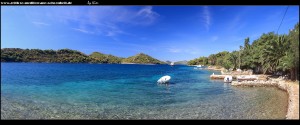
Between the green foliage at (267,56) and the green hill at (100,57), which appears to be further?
the green hill at (100,57)

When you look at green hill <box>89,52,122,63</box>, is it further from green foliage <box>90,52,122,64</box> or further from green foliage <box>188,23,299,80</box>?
green foliage <box>188,23,299,80</box>

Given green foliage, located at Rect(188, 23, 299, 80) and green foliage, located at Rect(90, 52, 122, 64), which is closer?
green foliage, located at Rect(188, 23, 299, 80)

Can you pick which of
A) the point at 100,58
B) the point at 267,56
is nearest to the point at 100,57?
the point at 100,58

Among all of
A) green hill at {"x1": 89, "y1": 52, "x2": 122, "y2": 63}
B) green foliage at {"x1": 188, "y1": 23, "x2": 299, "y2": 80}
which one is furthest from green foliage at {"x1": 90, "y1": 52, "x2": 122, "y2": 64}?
green foliage at {"x1": 188, "y1": 23, "x2": 299, "y2": 80}

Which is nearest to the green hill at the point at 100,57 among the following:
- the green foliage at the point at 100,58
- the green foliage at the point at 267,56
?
the green foliage at the point at 100,58

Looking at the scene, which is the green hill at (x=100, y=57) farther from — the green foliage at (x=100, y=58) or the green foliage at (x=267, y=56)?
the green foliage at (x=267, y=56)

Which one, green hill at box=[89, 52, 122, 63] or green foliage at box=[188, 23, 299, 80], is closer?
green foliage at box=[188, 23, 299, 80]

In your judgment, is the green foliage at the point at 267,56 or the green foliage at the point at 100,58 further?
the green foliage at the point at 100,58

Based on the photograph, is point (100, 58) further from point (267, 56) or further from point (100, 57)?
point (267, 56)
